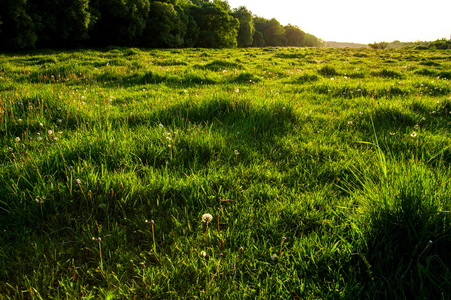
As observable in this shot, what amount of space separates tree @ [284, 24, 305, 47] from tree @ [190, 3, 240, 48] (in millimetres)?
50032

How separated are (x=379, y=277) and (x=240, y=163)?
1.78m

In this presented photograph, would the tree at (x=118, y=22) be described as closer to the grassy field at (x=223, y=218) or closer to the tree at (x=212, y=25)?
the tree at (x=212, y=25)

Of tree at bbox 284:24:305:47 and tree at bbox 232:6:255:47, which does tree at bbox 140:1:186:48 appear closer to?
tree at bbox 232:6:255:47

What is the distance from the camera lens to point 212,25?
5816 centimetres

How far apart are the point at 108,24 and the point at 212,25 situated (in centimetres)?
3089

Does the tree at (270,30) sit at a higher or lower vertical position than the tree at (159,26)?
higher

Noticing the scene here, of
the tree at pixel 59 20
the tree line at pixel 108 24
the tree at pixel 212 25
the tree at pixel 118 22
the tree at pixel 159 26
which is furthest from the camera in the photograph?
the tree at pixel 212 25

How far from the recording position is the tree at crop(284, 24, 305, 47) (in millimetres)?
100062

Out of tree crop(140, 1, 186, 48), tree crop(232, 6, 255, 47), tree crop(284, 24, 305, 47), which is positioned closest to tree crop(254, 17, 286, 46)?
tree crop(284, 24, 305, 47)

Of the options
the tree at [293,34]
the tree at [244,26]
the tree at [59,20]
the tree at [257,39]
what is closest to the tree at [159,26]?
the tree at [59,20]

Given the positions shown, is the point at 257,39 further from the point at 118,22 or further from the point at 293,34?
the point at 118,22

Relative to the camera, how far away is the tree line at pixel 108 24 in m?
22.0

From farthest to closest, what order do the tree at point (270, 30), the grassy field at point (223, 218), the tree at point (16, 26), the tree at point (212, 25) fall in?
A: the tree at point (270, 30)
the tree at point (212, 25)
the tree at point (16, 26)
the grassy field at point (223, 218)

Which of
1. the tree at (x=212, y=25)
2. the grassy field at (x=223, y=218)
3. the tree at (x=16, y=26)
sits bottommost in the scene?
the grassy field at (x=223, y=218)
